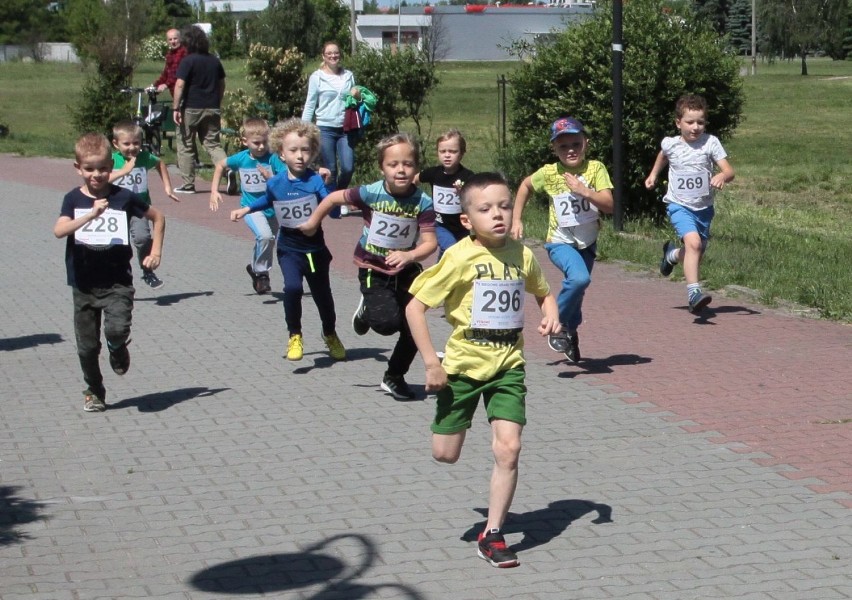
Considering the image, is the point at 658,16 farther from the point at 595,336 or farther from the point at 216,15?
the point at 216,15

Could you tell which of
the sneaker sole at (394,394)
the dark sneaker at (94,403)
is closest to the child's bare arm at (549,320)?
the sneaker sole at (394,394)

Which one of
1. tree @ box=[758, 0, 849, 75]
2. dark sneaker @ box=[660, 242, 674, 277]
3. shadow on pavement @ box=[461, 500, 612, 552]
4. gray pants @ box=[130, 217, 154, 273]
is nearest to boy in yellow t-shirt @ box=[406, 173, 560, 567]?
shadow on pavement @ box=[461, 500, 612, 552]

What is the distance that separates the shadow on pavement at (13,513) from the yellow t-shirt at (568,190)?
403 centimetres

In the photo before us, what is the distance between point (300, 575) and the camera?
5160 millimetres

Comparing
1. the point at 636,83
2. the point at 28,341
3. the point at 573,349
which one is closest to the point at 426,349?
the point at 573,349

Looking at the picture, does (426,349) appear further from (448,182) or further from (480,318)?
(448,182)

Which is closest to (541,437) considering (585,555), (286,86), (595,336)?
(585,555)

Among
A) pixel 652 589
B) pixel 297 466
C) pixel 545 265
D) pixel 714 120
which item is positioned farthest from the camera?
pixel 714 120

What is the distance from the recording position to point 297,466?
670 centimetres

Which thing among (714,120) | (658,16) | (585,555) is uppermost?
(658,16)

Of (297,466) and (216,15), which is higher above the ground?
(216,15)

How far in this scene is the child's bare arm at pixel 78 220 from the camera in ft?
24.6

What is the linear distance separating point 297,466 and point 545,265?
686cm

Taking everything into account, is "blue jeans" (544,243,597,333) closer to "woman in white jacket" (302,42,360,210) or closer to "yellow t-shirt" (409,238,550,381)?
"yellow t-shirt" (409,238,550,381)
